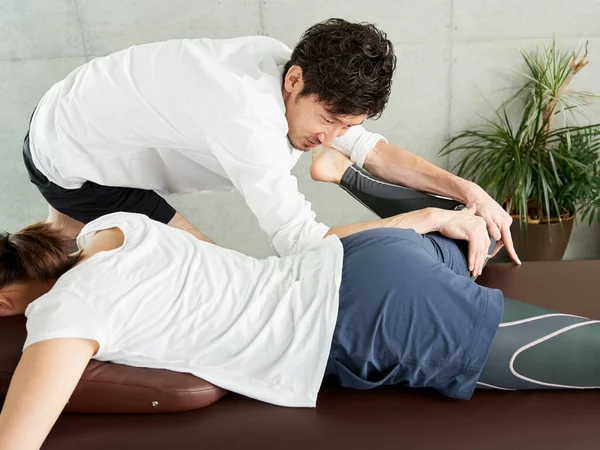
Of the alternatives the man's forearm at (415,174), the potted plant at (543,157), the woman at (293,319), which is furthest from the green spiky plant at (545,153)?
the woman at (293,319)

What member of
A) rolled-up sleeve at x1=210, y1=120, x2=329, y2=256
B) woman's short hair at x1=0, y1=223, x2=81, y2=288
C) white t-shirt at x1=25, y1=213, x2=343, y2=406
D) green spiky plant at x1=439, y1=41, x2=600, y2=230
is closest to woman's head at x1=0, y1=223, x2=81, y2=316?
woman's short hair at x1=0, y1=223, x2=81, y2=288

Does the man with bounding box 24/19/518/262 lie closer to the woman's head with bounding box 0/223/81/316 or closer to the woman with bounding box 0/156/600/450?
the woman with bounding box 0/156/600/450

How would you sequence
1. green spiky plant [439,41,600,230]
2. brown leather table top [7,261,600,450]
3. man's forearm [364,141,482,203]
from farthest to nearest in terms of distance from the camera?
green spiky plant [439,41,600,230] → man's forearm [364,141,482,203] → brown leather table top [7,261,600,450]

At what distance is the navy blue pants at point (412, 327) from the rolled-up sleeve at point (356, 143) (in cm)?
87

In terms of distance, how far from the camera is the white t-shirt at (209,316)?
116cm

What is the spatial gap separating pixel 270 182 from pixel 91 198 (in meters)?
0.75

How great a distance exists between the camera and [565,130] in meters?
2.96

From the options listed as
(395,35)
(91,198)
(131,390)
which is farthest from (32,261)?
(395,35)

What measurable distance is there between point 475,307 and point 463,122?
6.95ft

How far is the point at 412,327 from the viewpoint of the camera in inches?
47.6

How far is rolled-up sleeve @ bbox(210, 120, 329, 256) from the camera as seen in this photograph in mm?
1442

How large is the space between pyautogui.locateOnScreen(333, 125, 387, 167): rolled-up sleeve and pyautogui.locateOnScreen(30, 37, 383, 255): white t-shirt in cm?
40

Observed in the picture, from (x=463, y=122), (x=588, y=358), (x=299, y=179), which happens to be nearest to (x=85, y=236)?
(x=588, y=358)

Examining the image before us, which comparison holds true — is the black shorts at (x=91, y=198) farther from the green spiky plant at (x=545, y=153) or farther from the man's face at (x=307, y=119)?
the green spiky plant at (x=545, y=153)
